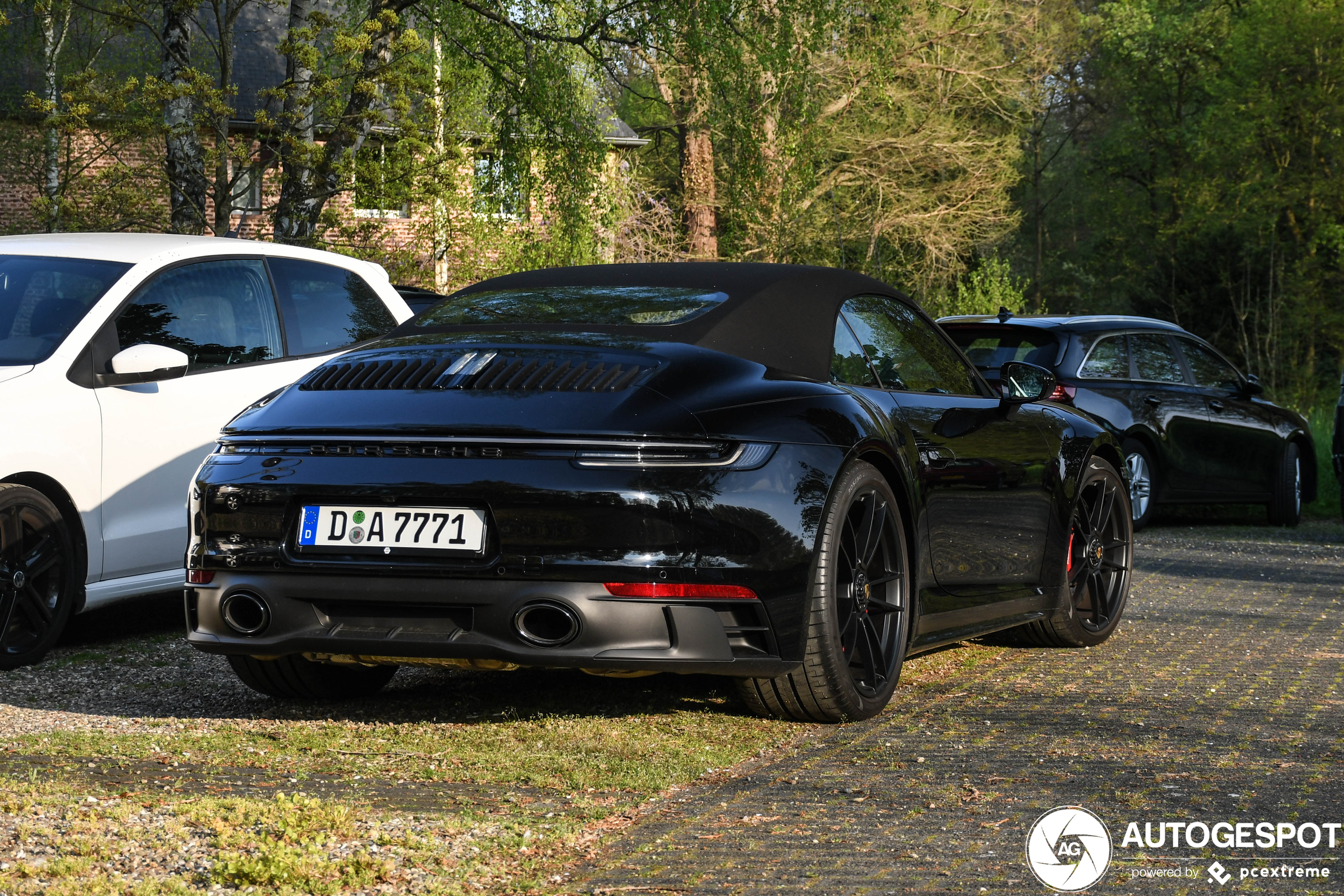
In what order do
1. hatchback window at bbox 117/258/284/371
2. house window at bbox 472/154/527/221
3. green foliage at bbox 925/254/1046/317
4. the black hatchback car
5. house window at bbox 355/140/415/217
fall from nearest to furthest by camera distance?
hatchback window at bbox 117/258/284/371
the black hatchback car
house window at bbox 355/140/415/217
house window at bbox 472/154/527/221
green foliage at bbox 925/254/1046/317

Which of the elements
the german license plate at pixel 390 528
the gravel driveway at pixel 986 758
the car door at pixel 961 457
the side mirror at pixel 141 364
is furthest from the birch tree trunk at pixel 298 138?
the german license plate at pixel 390 528

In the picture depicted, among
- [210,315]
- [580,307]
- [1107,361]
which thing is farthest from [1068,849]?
[1107,361]

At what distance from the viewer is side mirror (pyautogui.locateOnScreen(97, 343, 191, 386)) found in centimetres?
652

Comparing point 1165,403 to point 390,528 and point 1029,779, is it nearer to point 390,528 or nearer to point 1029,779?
point 1029,779

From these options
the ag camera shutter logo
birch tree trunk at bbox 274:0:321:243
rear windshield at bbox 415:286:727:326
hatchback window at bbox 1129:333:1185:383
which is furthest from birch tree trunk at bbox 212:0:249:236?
the ag camera shutter logo

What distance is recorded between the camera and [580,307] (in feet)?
Answer: 17.0

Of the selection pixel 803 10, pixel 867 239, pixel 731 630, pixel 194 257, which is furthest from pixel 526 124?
pixel 867 239

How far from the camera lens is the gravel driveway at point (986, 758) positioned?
346 centimetres

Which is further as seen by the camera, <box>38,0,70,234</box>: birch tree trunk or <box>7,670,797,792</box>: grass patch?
<box>38,0,70,234</box>: birch tree trunk

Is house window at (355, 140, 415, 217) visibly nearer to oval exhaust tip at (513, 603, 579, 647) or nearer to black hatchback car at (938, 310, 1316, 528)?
black hatchback car at (938, 310, 1316, 528)

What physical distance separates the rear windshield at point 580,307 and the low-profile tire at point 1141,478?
8155 mm

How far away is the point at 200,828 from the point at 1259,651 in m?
4.79

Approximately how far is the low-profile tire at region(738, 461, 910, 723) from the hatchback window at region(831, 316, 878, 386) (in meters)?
0.40

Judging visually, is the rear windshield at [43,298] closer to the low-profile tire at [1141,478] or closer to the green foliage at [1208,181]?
the low-profile tire at [1141,478]
